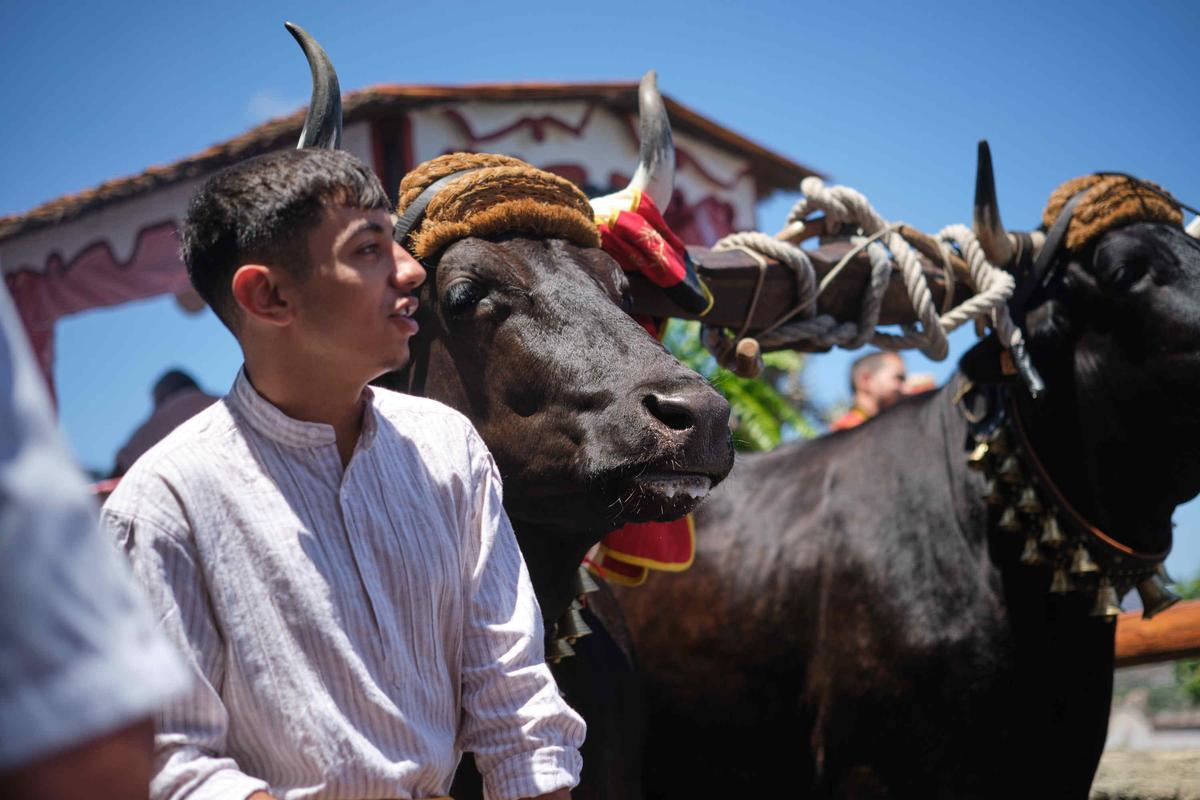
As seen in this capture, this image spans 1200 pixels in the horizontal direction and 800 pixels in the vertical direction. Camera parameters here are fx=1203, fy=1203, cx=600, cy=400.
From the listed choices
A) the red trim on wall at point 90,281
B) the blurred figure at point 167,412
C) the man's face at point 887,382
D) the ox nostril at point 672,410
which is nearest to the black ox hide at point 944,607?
the blurred figure at point 167,412

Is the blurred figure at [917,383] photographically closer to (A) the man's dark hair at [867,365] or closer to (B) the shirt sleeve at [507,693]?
(A) the man's dark hair at [867,365]

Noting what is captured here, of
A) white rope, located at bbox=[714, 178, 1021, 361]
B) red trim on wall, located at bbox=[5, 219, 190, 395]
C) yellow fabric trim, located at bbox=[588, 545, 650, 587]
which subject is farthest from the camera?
red trim on wall, located at bbox=[5, 219, 190, 395]

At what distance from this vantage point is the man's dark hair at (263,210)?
5.89 ft

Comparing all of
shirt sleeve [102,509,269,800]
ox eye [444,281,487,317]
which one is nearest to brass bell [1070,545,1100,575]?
ox eye [444,281,487,317]

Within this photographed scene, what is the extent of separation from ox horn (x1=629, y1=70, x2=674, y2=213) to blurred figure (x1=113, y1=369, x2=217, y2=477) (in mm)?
1680

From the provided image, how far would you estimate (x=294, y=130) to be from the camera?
25.2 ft

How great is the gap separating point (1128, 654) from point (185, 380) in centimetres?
396

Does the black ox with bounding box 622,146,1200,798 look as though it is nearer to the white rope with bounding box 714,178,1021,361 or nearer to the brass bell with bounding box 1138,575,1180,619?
the brass bell with bounding box 1138,575,1180,619

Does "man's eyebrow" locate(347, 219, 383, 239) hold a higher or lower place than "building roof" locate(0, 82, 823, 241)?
lower

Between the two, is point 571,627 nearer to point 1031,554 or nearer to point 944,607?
point 944,607

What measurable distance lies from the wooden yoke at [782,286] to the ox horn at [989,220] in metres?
0.11

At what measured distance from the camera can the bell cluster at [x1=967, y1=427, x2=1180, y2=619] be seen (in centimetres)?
385

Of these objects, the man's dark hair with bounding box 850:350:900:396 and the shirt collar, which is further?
the man's dark hair with bounding box 850:350:900:396

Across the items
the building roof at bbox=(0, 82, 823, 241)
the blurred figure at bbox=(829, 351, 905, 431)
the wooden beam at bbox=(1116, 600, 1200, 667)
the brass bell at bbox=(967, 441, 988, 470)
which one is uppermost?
the building roof at bbox=(0, 82, 823, 241)
